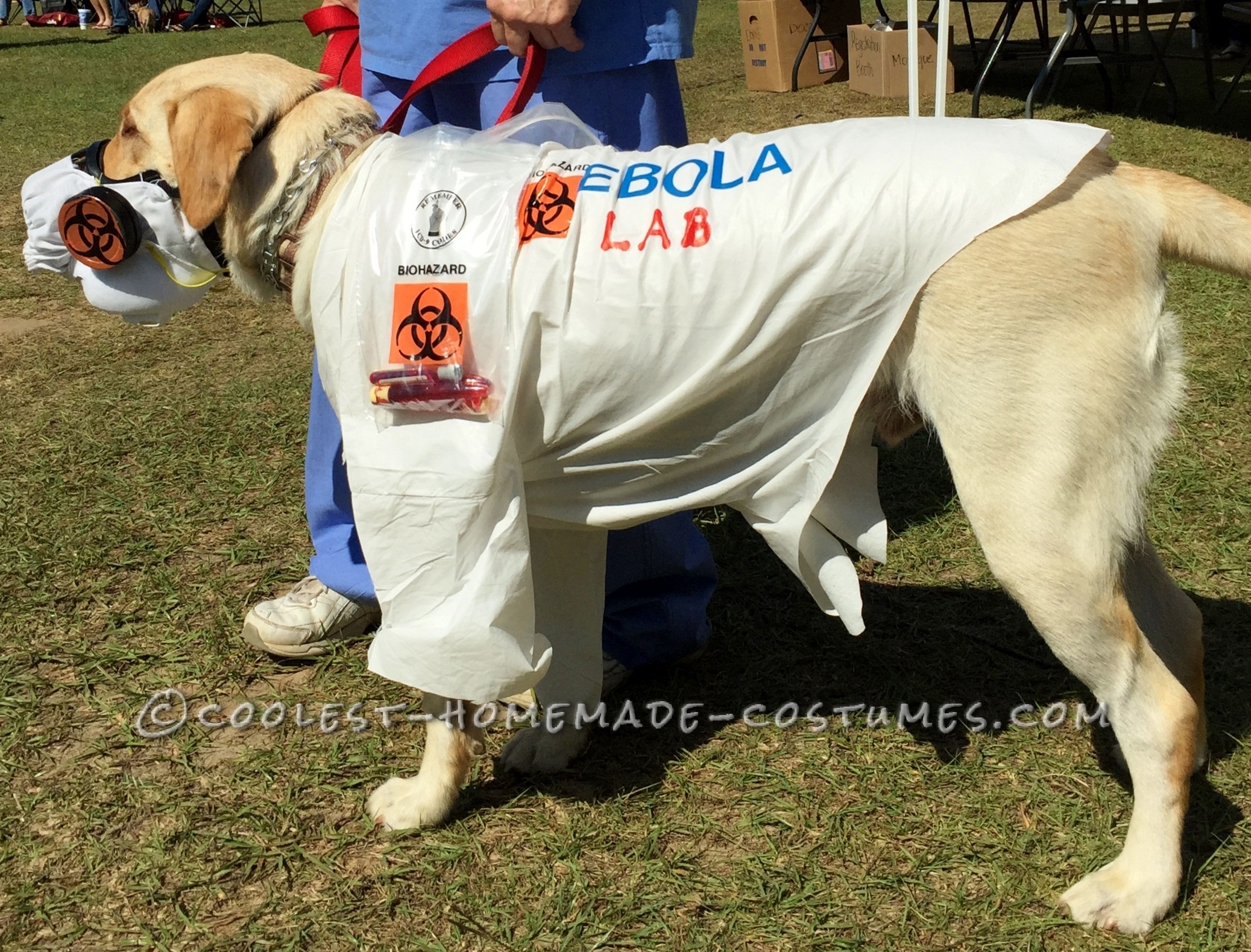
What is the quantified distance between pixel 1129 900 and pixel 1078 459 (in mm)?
862

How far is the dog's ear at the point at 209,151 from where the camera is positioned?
207cm

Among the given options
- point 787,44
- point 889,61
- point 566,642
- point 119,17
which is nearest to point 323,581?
point 566,642

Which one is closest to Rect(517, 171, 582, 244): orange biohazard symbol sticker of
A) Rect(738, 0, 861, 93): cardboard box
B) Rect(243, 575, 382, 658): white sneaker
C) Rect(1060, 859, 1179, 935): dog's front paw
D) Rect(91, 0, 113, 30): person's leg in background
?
Rect(243, 575, 382, 658): white sneaker

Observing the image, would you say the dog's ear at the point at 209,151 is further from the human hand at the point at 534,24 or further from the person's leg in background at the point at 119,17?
the person's leg in background at the point at 119,17

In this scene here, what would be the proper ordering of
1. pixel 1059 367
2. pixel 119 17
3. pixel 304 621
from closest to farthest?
1. pixel 1059 367
2. pixel 304 621
3. pixel 119 17

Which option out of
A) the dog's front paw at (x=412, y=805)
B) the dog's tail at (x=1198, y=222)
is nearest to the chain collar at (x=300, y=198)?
the dog's front paw at (x=412, y=805)

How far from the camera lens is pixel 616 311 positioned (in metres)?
1.87

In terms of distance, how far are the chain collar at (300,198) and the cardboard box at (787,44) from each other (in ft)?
27.6

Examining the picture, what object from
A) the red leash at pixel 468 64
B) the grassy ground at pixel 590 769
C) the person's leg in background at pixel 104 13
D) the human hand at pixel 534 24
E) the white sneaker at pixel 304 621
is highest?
the person's leg in background at pixel 104 13

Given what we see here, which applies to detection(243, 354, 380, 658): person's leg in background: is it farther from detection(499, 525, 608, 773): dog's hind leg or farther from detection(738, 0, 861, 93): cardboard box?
detection(738, 0, 861, 93): cardboard box

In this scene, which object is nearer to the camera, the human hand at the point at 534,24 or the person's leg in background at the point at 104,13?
the human hand at the point at 534,24

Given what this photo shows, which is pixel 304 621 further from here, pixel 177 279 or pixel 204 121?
pixel 204 121

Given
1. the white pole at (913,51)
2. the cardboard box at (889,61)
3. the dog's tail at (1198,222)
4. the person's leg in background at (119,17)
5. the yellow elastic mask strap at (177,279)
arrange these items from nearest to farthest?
the dog's tail at (1198,222) → the yellow elastic mask strap at (177,279) → the white pole at (913,51) → the cardboard box at (889,61) → the person's leg in background at (119,17)

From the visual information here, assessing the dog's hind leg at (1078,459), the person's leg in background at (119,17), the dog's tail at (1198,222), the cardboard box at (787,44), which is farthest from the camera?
the person's leg in background at (119,17)
